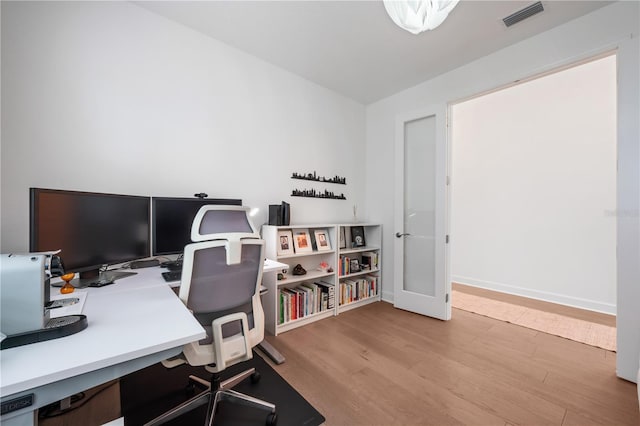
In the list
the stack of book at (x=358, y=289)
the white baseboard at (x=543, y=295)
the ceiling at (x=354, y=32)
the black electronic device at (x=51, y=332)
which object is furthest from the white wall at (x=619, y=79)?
the black electronic device at (x=51, y=332)

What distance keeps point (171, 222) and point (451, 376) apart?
7.81 feet

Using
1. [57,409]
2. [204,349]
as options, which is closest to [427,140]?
[204,349]

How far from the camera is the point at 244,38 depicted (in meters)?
2.44

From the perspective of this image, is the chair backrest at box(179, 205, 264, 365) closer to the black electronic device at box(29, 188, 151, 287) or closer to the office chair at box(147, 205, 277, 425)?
the office chair at box(147, 205, 277, 425)

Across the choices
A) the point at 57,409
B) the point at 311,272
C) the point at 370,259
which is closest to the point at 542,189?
the point at 370,259

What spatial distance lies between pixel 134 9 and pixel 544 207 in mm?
4966

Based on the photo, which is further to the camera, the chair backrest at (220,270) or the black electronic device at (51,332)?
the chair backrest at (220,270)

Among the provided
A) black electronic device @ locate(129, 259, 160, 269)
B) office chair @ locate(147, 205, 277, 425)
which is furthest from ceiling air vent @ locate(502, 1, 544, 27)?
black electronic device @ locate(129, 259, 160, 269)

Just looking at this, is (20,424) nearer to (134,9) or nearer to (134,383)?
(134,383)

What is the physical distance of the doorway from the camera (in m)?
3.04

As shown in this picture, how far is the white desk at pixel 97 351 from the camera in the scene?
691 mm

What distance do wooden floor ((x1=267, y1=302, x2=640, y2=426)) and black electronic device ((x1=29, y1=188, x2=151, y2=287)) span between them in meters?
1.40

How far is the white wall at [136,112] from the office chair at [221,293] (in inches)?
44.7

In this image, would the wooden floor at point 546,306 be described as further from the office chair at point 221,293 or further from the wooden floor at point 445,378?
the office chair at point 221,293
